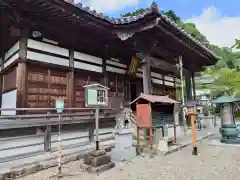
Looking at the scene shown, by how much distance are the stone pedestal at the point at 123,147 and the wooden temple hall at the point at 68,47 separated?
2241 millimetres

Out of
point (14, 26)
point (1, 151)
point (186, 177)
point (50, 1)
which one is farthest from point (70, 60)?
point (186, 177)

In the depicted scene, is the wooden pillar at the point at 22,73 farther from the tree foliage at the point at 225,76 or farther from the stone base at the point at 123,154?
the tree foliage at the point at 225,76

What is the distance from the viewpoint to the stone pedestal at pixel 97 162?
4.24 m

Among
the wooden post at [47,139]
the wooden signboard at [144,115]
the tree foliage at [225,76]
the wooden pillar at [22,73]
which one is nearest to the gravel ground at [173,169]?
the wooden post at [47,139]

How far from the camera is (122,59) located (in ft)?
29.1

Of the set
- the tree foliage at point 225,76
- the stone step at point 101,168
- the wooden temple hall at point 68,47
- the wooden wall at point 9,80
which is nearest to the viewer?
the stone step at point 101,168

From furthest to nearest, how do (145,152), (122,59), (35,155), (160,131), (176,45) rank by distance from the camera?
(122,59)
(176,45)
(160,131)
(145,152)
(35,155)

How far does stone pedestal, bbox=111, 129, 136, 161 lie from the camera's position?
511 centimetres

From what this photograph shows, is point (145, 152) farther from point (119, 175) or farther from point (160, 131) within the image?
point (119, 175)

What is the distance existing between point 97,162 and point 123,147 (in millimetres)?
1016

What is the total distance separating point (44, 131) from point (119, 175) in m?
2.43

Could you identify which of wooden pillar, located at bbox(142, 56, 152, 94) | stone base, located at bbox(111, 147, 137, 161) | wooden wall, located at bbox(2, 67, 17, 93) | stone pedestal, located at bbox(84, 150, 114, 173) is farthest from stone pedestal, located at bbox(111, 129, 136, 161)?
wooden wall, located at bbox(2, 67, 17, 93)

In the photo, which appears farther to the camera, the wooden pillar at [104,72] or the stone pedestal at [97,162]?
the wooden pillar at [104,72]

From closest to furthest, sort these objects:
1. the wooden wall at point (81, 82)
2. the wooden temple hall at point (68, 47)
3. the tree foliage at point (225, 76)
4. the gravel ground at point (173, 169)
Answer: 1. the gravel ground at point (173, 169)
2. the wooden temple hall at point (68, 47)
3. the wooden wall at point (81, 82)
4. the tree foliage at point (225, 76)
